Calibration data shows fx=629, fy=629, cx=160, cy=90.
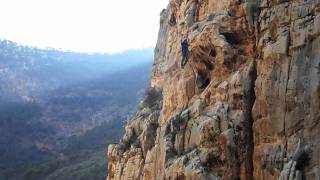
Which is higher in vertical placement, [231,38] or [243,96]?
[231,38]

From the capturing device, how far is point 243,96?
42062 mm

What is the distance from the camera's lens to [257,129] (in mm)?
40594

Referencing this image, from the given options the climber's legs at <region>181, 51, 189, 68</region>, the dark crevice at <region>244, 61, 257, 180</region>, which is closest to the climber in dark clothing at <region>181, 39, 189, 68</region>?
the climber's legs at <region>181, 51, 189, 68</region>

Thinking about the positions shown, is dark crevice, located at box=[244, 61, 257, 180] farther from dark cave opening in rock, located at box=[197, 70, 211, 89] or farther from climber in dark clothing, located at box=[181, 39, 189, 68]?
climber in dark clothing, located at box=[181, 39, 189, 68]

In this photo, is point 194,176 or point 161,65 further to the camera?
point 161,65

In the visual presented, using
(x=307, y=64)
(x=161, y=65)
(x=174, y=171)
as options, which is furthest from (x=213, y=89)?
(x=161, y=65)

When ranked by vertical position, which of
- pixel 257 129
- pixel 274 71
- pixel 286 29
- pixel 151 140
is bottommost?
Result: pixel 151 140

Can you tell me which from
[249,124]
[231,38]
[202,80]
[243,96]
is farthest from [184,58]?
A: [249,124]

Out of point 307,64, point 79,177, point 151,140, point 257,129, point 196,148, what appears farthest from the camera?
point 79,177

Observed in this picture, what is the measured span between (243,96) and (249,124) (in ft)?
6.33

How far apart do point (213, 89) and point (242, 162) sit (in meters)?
6.21

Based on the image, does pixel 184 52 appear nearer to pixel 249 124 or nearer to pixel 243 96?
pixel 243 96

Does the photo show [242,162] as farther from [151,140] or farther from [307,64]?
[151,140]

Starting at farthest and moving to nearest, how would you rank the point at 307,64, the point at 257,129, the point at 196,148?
the point at 196,148
the point at 257,129
the point at 307,64
